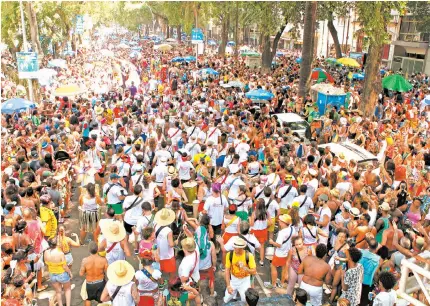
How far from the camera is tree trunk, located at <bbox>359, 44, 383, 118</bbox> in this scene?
17.6 m

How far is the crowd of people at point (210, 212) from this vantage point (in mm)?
5773

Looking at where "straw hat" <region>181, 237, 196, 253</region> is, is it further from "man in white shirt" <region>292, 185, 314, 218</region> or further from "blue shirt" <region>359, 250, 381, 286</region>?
"man in white shirt" <region>292, 185, 314, 218</region>

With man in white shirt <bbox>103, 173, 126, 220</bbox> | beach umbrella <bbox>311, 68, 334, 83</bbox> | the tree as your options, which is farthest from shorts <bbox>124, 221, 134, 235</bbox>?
beach umbrella <bbox>311, 68, 334, 83</bbox>

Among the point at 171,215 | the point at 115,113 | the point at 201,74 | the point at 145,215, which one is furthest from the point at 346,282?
the point at 201,74

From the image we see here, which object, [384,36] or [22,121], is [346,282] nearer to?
[22,121]

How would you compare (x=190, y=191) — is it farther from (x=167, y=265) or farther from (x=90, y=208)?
(x=167, y=265)

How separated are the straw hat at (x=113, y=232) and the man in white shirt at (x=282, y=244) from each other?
2296 millimetres

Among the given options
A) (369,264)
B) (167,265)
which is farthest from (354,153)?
(167,265)

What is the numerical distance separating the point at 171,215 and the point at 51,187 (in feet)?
9.38

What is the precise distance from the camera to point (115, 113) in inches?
572

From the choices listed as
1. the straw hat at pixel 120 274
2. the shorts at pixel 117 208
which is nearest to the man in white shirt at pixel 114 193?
the shorts at pixel 117 208

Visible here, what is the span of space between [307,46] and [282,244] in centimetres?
1292

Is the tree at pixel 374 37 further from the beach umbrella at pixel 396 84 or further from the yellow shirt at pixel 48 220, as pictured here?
the yellow shirt at pixel 48 220

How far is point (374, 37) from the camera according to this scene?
54.2ft
